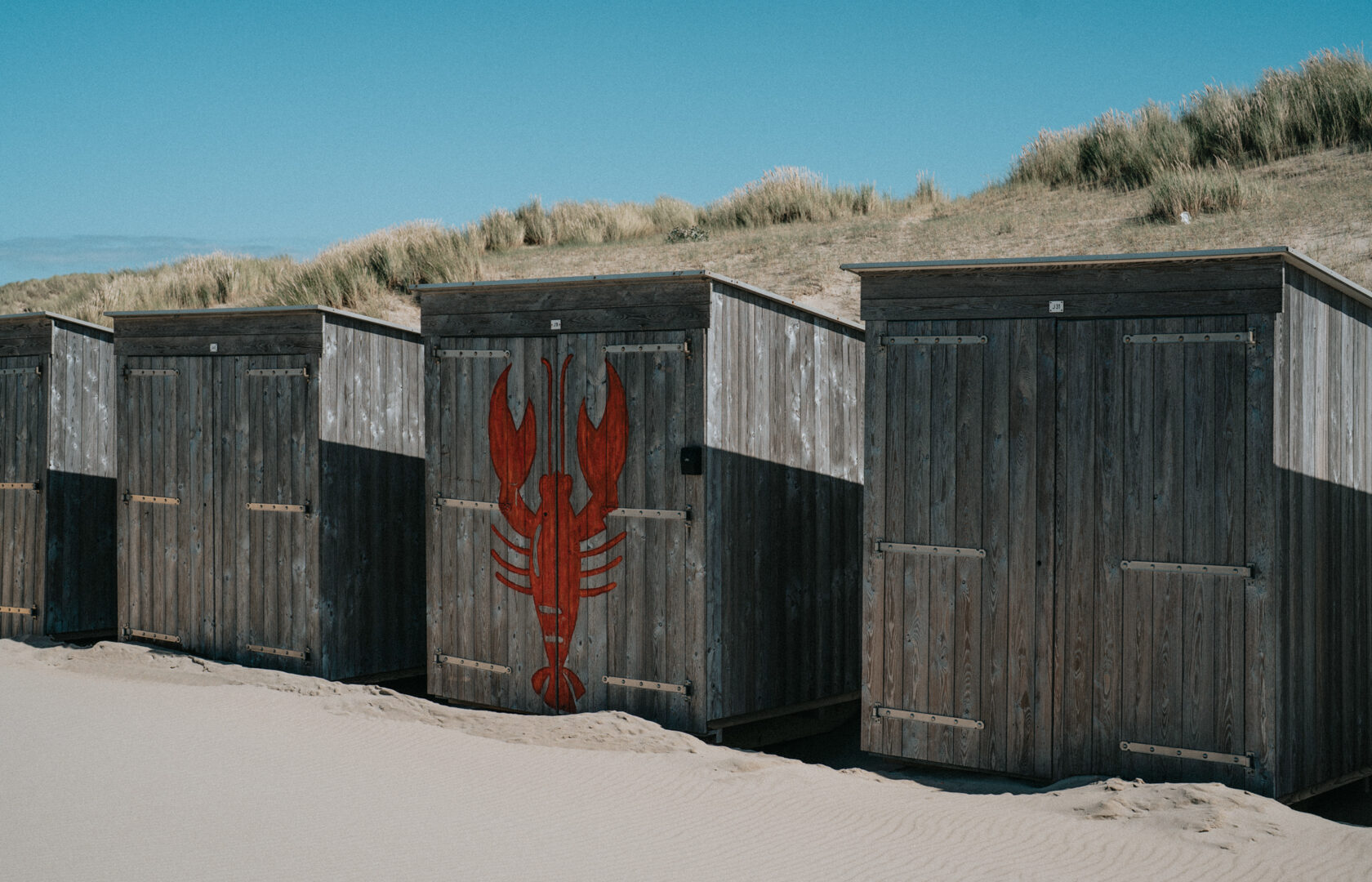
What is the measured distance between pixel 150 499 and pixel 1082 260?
741cm

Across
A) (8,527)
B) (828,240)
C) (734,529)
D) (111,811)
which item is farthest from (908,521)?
(828,240)

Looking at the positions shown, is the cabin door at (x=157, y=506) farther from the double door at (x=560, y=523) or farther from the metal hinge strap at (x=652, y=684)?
the metal hinge strap at (x=652, y=684)

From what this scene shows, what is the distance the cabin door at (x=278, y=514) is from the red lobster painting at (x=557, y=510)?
1749mm

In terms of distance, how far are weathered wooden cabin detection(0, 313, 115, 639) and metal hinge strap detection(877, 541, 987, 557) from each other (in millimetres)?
7494

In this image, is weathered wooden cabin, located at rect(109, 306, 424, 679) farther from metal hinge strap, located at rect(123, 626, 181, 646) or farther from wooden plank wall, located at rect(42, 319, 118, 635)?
wooden plank wall, located at rect(42, 319, 118, 635)

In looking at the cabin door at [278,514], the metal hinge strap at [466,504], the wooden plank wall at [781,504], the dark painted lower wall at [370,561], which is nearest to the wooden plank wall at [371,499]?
the dark painted lower wall at [370,561]

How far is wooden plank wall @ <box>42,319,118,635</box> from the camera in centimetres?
1036

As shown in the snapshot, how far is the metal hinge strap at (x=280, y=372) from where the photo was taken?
8.73 meters

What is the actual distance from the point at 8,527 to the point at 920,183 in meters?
15.9

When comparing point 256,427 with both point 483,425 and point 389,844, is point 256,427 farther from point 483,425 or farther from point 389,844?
point 389,844

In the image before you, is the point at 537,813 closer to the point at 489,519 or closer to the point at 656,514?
the point at 656,514

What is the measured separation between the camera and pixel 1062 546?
6098 mm

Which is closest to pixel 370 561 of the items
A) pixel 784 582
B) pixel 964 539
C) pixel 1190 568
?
pixel 784 582

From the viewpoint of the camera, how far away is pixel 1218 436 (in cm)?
570
